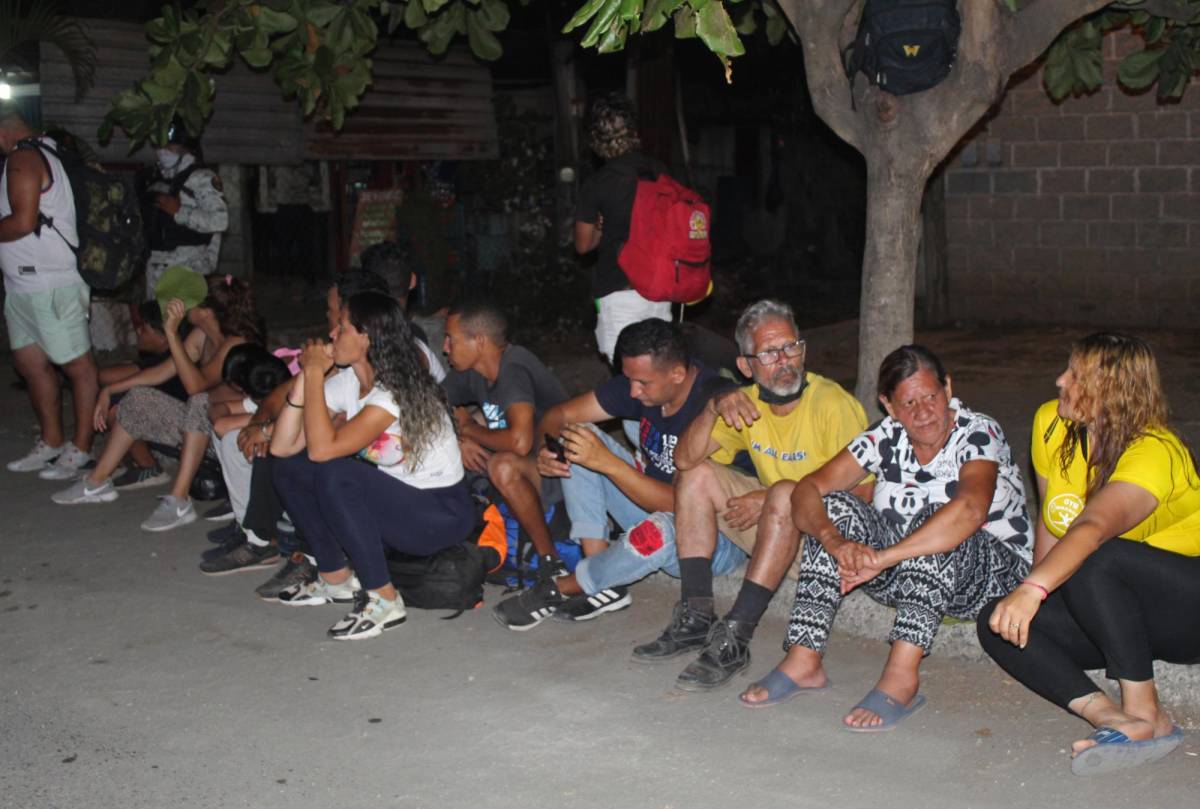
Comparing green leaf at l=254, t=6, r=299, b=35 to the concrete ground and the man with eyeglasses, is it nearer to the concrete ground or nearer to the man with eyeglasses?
the concrete ground

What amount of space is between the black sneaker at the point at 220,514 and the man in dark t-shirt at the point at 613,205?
2144mm

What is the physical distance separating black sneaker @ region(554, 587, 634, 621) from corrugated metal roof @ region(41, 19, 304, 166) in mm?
5892

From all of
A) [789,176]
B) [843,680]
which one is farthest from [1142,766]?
[789,176]

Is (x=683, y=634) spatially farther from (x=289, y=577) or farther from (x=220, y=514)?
(x=220, y=514)

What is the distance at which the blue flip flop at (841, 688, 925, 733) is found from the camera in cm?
440

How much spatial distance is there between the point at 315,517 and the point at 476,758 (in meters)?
1.64

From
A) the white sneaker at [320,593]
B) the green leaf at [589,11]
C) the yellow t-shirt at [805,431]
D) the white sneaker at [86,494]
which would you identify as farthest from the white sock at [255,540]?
the green leaf at [589,11]

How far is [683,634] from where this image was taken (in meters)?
5.07

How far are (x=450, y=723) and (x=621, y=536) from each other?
123 cm

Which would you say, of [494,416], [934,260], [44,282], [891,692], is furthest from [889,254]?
[934,260]

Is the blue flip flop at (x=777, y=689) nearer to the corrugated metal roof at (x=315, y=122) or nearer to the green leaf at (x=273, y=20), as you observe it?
the green leaf at (x=273, y=20)

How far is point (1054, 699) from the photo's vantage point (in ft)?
14.0

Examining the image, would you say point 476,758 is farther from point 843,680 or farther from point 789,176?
point 789,176

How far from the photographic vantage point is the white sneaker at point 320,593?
228 inches
